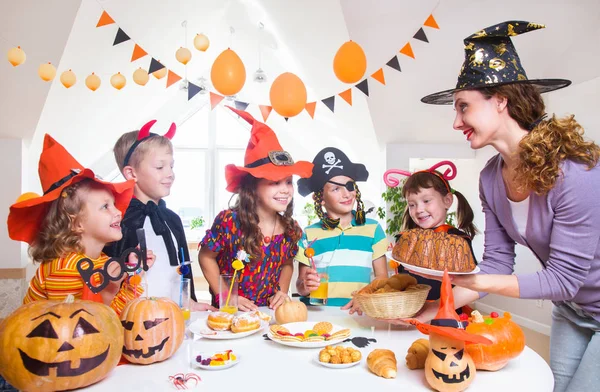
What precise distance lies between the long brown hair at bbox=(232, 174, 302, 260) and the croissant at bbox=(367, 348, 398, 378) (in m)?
0.97

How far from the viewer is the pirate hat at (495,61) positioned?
141cm

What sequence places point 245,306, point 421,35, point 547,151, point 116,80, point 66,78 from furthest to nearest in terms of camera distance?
point 116,80
point 421,35
point 66,78
point 245,306
point 547,151

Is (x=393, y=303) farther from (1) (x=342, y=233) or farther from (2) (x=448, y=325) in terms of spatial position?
(1) (x=342, y=233)

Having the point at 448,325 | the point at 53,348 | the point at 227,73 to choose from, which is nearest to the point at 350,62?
the point at 227,73

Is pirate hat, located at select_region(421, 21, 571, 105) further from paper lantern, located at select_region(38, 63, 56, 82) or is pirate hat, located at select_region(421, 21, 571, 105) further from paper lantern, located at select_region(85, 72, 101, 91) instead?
paper lantern, located at select_region(85, 72, 101, 91)

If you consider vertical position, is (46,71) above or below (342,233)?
above

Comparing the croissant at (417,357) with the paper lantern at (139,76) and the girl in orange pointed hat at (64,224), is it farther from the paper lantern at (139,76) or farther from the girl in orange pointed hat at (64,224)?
the paper lantern at (139,76)

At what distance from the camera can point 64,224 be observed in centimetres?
148

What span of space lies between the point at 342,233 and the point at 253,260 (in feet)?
1.79

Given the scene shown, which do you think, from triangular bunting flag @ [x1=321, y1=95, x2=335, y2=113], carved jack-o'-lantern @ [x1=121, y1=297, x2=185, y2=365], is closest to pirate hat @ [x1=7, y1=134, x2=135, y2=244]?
carved jack-o'-lantern @ [x1=121, y1=297, x2=185, y2=365]

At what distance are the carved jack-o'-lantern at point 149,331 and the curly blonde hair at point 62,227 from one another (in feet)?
1.17

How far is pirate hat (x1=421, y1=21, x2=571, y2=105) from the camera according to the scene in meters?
1.41

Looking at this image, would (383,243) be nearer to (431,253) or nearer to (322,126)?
(431,253)

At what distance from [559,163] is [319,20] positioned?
13.1 ft
